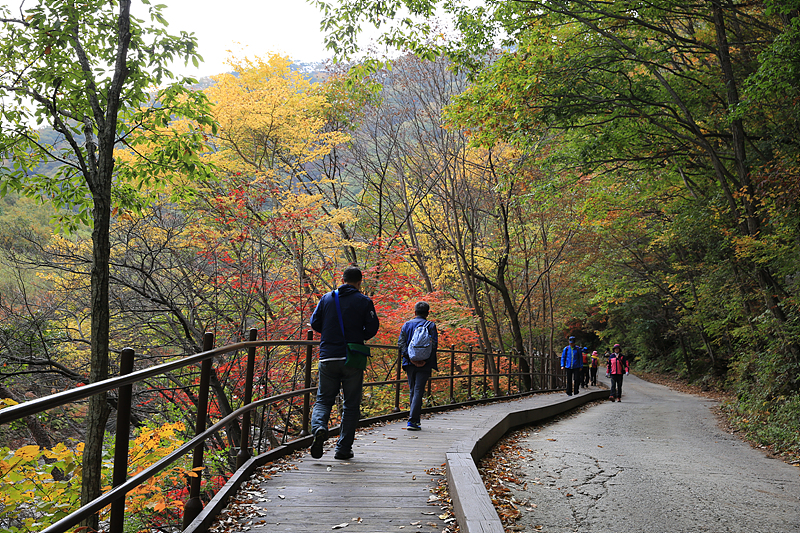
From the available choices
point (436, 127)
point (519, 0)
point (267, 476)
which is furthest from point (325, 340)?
point (436, 127)

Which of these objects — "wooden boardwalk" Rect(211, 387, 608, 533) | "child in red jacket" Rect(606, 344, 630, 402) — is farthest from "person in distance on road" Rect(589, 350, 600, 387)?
"wooden boardwalk" Rect(211, 387, 608, 533)

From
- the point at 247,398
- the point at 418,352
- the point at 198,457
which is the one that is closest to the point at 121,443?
the point at 198,457

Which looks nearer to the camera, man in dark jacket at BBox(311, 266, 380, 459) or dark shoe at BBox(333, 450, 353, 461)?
man in dark jacket at BBox(311, 266, 380, 459)

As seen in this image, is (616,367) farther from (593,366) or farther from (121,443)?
(121,443)

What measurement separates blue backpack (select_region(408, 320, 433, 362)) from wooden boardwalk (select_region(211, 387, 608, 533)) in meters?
1.28

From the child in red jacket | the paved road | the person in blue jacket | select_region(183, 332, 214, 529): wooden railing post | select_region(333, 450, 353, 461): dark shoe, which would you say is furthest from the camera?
the child in red jacket

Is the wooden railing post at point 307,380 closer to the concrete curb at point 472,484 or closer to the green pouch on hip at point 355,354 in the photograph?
the green pouch on hip at point 355,354

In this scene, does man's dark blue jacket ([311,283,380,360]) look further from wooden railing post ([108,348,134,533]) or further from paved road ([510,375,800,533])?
wooden railing post ([108,348,134,533])

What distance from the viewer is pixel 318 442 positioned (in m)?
5.27

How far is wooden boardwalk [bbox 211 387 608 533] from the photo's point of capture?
3695 mm

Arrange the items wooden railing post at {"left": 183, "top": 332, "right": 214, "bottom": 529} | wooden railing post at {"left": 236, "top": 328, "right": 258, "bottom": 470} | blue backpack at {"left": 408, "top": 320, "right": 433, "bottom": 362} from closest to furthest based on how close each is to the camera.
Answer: wooden railing post at {"left": 183, "top": 332, "right": 214, "bottom": 529} < wooden railing post at {"left": 236, "top": 328, "right": 258, "bottom": 470} < blue backpack at {"left": 408, "top": 320, "right": 433, "bottom": 362}

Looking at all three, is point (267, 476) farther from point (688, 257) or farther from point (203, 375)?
point (688, 257)

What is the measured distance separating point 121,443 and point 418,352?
516 centimetres

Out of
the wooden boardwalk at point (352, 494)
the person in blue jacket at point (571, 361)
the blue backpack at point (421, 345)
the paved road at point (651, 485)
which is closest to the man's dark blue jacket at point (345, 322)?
the wooden boardwalk at point (352, 494)
